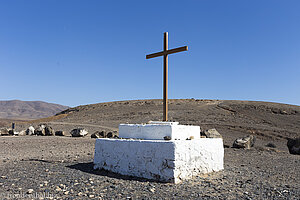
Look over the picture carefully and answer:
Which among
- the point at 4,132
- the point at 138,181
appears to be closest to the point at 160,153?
the point at 138,181

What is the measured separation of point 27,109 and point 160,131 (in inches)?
5751

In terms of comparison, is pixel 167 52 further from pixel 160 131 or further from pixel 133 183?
pixel 133 183

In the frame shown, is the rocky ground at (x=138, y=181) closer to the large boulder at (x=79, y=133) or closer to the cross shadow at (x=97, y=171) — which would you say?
the cross shadow at (x=97, y=171)

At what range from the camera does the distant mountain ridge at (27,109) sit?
12692 cm

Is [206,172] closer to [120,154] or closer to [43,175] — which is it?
[120,154]

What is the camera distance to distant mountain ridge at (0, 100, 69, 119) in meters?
127

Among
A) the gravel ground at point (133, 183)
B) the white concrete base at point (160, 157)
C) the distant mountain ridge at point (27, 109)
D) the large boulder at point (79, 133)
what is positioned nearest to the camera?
the gravel ground at point (133, 183)

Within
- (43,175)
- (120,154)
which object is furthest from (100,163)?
(43,175)

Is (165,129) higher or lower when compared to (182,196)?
higher

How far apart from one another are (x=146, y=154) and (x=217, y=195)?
6.40ft

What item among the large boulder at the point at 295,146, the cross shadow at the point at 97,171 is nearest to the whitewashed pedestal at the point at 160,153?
the cross shadow at the point at 97,171

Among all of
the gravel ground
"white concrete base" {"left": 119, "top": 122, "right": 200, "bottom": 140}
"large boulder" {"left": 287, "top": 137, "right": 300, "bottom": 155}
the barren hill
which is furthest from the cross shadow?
the barren hill

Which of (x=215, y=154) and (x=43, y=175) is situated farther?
(x=215, y=154)

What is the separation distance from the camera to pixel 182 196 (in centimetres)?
506
